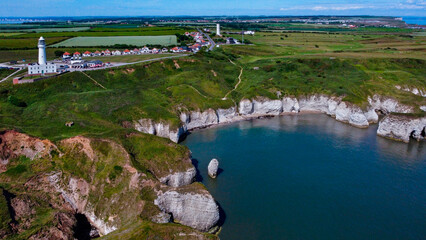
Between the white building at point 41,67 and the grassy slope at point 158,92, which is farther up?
the white building at point 41,67

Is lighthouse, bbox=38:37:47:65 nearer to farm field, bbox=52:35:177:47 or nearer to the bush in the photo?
the bush

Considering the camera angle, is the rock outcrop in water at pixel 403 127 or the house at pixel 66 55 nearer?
the rock outcrop in water at pixel 403 127

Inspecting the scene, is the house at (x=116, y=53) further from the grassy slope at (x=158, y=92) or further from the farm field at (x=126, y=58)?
the grassy slope at (x=158, y=92)

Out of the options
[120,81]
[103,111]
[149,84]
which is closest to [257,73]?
[149,84]

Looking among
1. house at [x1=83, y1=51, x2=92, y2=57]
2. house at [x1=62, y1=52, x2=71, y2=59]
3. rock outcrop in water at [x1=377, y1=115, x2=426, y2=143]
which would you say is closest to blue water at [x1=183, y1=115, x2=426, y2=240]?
rock outcrop in water at [x1=377, y1=115, x2=426, y2=143]

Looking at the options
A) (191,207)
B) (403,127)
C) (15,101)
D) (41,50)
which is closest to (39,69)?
(41,50)

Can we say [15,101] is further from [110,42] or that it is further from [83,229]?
[110,42]

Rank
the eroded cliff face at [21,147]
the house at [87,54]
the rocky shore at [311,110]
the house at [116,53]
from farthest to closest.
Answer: the house at [116,53] → the house at [87,54] → the rocky shore at [311,110] → the eroded cliff face at [21,147]

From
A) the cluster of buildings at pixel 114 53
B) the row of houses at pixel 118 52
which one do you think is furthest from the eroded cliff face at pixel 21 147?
the row of houses at pixel 118 52
